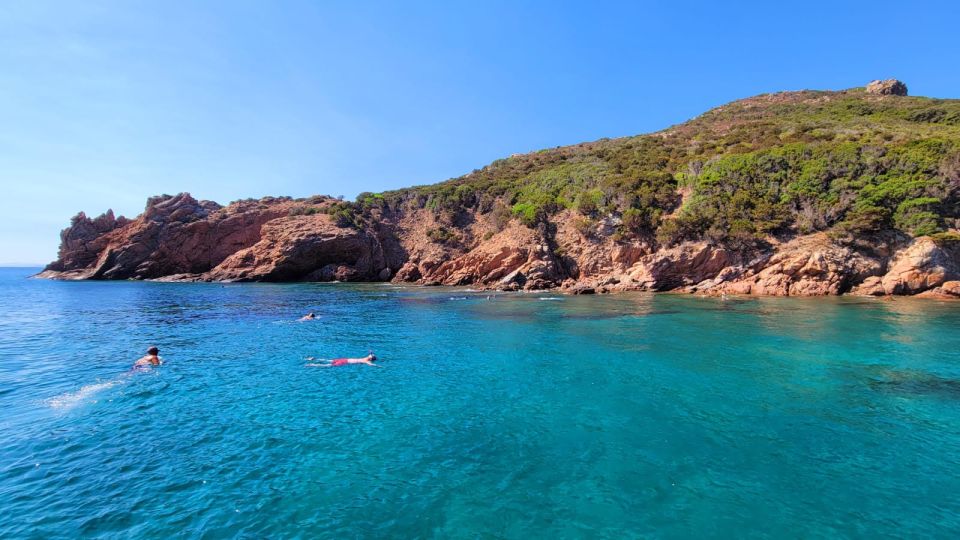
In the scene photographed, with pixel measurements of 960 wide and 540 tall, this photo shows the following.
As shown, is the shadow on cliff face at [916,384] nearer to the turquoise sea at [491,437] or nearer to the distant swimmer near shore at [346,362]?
the turquoise sea at [491,437]

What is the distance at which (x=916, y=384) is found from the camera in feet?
42.3

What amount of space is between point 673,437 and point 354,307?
2829 cm

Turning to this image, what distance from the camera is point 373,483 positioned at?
24.7 ft

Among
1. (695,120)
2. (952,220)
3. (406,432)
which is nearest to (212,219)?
(406,432)

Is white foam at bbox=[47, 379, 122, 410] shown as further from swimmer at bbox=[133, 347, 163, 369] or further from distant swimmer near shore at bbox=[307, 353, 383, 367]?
distant swimmer near shore at bbox=[307, 353, 383, 367]

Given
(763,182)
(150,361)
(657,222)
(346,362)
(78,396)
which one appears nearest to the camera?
(78,396)

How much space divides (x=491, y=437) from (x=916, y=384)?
13.5 metres

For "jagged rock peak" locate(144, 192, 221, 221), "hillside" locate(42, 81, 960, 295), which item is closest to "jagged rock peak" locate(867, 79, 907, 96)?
"hillside" locate(42, 81, 960, 295)

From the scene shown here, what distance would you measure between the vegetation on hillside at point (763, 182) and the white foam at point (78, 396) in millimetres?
44346

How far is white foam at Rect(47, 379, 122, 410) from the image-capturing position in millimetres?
11539

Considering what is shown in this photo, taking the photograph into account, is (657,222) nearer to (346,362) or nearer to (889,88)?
(346,362)

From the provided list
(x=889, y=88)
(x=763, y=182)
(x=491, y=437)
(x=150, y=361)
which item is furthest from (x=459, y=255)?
(x=889, y=88)

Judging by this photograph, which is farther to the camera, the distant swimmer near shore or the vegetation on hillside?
the vegetation on hillside

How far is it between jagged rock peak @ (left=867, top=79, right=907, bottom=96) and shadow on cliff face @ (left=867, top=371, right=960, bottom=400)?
9457 centimetres
